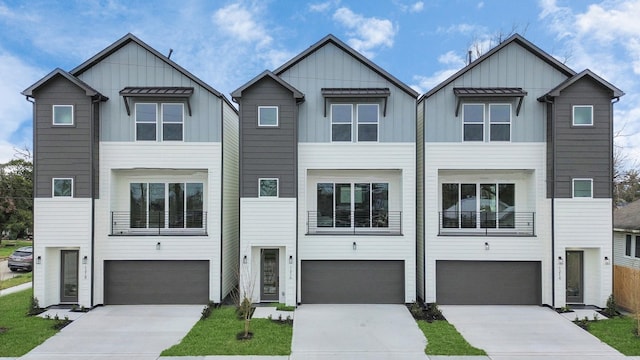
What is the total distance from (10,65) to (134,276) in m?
11.5

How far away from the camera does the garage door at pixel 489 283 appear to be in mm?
11820

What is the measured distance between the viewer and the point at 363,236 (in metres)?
11.8

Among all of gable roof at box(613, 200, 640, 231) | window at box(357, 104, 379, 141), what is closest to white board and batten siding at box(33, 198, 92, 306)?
window at box(357, 104, 379, 141)

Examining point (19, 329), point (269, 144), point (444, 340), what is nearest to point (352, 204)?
point (269, 144)

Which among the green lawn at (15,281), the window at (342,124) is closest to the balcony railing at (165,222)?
the window at (342,124)

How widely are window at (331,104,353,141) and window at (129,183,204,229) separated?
5.16m

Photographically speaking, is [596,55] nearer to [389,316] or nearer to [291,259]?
[389,316]

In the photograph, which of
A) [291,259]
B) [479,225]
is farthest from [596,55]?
[291,259]

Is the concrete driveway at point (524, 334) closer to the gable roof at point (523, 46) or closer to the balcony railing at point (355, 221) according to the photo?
the balcony railing at point (355, 221)

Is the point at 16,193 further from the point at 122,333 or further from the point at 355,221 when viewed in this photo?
the point at 355,221

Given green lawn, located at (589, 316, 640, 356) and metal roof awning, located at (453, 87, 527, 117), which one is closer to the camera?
green lawn, located at (589, 316, 640, 356)

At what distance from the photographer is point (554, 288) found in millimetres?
11375

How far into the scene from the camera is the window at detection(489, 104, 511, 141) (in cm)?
Result: 1184

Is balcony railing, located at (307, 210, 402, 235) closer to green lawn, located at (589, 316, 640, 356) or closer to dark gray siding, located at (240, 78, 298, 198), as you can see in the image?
dark gray siding, located at (240, 78, 298, 198)
